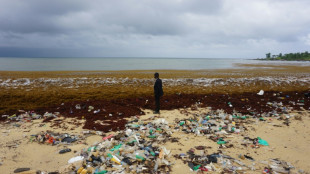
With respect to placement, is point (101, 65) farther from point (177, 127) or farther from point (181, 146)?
point (181, 146)

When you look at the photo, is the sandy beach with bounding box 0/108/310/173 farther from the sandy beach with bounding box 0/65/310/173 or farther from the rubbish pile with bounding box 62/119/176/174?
the rubbish pile with bounding box 62/119/176/174

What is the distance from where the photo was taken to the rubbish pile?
3717mm

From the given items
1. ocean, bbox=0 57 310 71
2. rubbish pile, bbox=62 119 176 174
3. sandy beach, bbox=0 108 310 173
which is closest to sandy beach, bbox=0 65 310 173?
sandy beach, bbox=0 108 310 173

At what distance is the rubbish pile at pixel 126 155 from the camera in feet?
12.2

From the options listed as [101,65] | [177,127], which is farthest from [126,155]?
[101,65]

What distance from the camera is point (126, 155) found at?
4.16 m

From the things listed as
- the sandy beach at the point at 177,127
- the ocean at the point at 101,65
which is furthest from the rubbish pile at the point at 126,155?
the ocean at the point at 101,65

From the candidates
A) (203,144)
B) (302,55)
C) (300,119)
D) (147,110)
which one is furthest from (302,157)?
(302,55)

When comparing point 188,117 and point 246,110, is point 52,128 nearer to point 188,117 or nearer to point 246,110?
point 188,117

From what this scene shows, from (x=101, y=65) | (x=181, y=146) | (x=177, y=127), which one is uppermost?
(x=101, y=65)

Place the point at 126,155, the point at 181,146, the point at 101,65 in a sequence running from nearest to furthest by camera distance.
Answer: the point at 126,155, the point at 181,146, the point at 101,65

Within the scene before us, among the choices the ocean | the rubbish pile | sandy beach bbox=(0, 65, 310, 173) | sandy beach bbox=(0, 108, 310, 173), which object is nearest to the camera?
the rubbish pile

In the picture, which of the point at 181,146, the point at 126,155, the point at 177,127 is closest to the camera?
the point at 126,155

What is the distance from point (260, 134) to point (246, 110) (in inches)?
102
